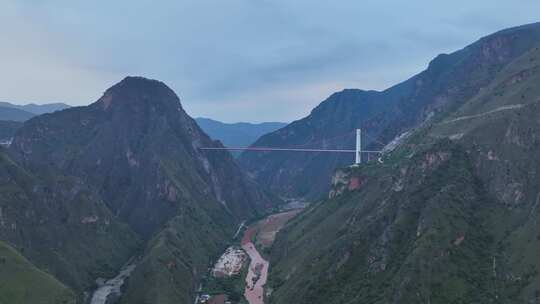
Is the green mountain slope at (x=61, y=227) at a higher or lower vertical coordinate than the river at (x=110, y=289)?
higher

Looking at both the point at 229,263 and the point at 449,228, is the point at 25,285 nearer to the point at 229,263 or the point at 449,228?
the point at 229,263

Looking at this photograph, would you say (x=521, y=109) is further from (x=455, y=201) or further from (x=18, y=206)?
(x=18, y=206)

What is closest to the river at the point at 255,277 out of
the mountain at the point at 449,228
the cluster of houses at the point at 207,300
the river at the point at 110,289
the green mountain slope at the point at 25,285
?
the mountain at the point at 449,228

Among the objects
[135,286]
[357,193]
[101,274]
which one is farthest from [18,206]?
[357,193]

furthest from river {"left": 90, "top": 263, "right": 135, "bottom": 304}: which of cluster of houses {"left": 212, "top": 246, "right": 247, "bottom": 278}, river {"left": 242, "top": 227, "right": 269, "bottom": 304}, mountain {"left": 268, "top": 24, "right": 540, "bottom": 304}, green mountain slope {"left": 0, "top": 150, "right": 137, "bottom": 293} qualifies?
mountain {"left": 268, "top": 24, "right": 540, "bottom": 304}

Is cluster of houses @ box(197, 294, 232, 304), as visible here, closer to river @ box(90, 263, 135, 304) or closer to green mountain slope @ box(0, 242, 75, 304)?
river @ box(90, 263, 135, 304)

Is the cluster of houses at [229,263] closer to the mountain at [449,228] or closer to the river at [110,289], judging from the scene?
the mountain at [449,228]
